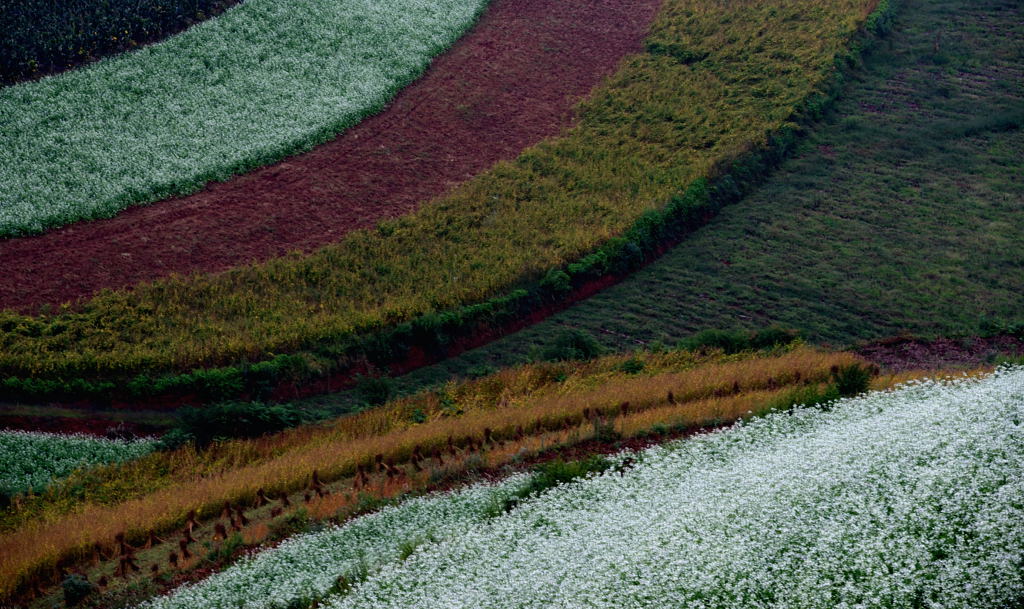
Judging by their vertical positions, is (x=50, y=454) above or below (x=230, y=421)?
above

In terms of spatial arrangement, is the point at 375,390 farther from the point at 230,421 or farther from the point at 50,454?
the point at 50,454

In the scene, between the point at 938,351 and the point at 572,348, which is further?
the point at 572,348

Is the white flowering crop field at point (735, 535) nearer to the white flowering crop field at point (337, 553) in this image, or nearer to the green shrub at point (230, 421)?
the white flowering crop field at point (337, 553)

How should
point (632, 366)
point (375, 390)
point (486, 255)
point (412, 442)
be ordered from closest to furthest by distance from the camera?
point (412, 442)
point (375, 390)
point (632, 366)
point (486, 255)

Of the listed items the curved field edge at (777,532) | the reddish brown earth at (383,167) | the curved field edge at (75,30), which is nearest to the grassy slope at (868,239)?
the reddish brown earth at (383,167)

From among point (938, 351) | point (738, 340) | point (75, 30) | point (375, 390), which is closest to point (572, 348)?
point (738, 340)

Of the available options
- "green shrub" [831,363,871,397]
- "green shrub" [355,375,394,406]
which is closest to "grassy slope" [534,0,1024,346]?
"green shrub" [831,363,871,397]
